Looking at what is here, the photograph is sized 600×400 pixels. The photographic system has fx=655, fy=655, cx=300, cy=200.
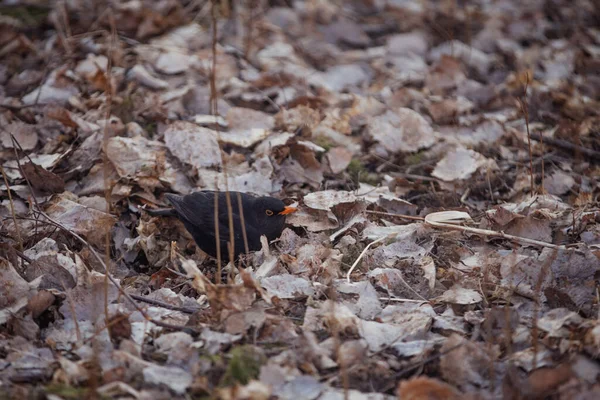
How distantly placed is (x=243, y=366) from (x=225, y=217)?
182cm

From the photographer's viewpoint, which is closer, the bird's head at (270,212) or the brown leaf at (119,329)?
the brown leaf at (119,329)

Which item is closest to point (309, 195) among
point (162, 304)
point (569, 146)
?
point (162, 304)

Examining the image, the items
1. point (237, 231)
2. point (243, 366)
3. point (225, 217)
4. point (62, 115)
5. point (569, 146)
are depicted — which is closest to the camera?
point (243, 366)

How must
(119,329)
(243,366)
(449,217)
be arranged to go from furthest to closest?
(449,217), (119,329), (243,366)

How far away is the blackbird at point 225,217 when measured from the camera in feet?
14.3

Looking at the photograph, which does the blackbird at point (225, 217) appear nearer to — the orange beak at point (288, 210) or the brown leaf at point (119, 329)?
the orange beak at point (288, 210)

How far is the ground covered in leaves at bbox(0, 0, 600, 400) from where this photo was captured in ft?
9.54

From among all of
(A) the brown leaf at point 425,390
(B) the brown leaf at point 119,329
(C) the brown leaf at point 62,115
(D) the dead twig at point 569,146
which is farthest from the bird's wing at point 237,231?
(D) the dead twig at point 569,146

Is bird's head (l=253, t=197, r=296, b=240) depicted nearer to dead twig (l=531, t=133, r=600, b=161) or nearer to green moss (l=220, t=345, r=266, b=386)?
green moss (l=220, t=345, r=266, b=386)

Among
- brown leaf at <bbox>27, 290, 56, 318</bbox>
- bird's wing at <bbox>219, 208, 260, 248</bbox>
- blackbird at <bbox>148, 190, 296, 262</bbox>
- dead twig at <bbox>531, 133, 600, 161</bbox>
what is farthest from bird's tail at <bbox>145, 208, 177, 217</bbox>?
dead twig at <bbox>531, 133, 600, 161</bbox>

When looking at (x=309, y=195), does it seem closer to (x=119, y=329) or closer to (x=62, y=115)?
(x=119, y=329)

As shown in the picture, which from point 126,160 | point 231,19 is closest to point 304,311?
point 126,160

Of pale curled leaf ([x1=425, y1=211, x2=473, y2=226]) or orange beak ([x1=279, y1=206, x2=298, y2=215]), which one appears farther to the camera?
orange beak ([x1=279, y1=206, x2=298, y2=215])

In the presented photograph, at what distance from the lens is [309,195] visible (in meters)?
4.58
